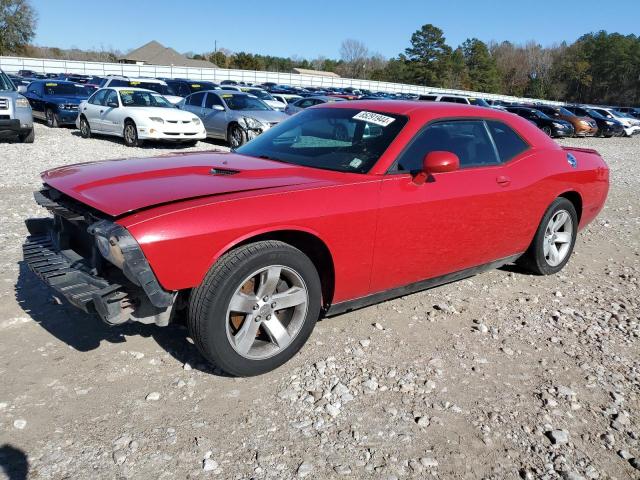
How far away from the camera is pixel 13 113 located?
11.8m

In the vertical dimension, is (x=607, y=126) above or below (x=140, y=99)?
below

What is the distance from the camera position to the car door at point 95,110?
14.3 m

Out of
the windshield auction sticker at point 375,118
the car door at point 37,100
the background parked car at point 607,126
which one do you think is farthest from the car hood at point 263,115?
the background parked car at point 607,126

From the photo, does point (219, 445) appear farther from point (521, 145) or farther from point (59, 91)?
point (59, 91)

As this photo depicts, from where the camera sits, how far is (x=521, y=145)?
4633 millimetres

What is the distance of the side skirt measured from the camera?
3.50 metres

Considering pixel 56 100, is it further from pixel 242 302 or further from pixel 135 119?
pixel 242 302

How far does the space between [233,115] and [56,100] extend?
20.8ft

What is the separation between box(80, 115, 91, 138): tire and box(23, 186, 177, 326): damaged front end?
12371mm

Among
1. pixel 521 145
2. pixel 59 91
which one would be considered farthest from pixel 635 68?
pixel 521 145

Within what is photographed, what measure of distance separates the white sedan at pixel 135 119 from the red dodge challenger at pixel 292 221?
9444mm

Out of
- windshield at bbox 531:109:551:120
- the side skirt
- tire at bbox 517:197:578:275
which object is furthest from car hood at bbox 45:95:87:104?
windshield at bbox 531:109:551:120

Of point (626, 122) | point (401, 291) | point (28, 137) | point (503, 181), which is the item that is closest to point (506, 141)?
point (503, 181)

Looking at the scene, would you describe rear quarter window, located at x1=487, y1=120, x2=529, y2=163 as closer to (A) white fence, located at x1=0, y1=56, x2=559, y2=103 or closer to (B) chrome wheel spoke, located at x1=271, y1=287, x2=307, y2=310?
(B) chrome wheel spoke, located at x1=271, y1=287, x2=307, y2=310
